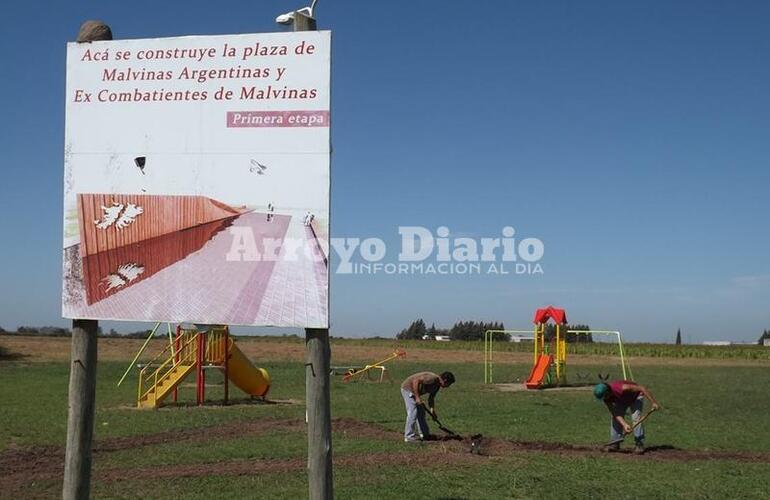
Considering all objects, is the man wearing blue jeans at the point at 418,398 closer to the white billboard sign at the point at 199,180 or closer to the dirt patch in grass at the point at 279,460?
the dirt patch in grass at the point at 279,460

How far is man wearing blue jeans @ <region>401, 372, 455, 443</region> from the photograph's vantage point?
15445mm

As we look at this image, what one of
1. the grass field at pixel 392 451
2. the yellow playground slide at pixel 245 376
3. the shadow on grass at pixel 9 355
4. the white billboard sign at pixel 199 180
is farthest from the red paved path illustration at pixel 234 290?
the shadow on grass at pixel 9 355

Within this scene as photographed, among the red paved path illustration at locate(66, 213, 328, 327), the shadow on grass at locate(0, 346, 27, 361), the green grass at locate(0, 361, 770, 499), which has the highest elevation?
the red paved path illustration at locate(66, 213, 328, 327)

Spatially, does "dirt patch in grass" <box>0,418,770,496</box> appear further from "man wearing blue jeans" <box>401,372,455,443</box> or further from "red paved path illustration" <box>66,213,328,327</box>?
"red paved path illustration" <box>66,213,328,327</box>

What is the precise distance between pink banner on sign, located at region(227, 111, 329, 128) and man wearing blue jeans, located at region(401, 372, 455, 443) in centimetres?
930

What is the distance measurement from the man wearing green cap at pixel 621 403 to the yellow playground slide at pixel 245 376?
13214 millimetres

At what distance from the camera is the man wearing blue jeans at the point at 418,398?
15.4 m

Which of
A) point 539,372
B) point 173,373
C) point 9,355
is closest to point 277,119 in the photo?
point 173,373

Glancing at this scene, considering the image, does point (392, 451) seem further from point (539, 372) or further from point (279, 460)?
point (539, 372)

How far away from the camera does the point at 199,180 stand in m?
7.00

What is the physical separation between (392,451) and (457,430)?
166 inches

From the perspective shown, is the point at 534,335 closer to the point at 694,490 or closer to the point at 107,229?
the point at 694,490

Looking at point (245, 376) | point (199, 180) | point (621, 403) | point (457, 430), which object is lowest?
point (457, 430)

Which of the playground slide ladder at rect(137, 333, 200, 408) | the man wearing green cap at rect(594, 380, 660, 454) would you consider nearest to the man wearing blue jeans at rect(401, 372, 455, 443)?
the man wearing green cap at rect(594, 380, 660, 454)
